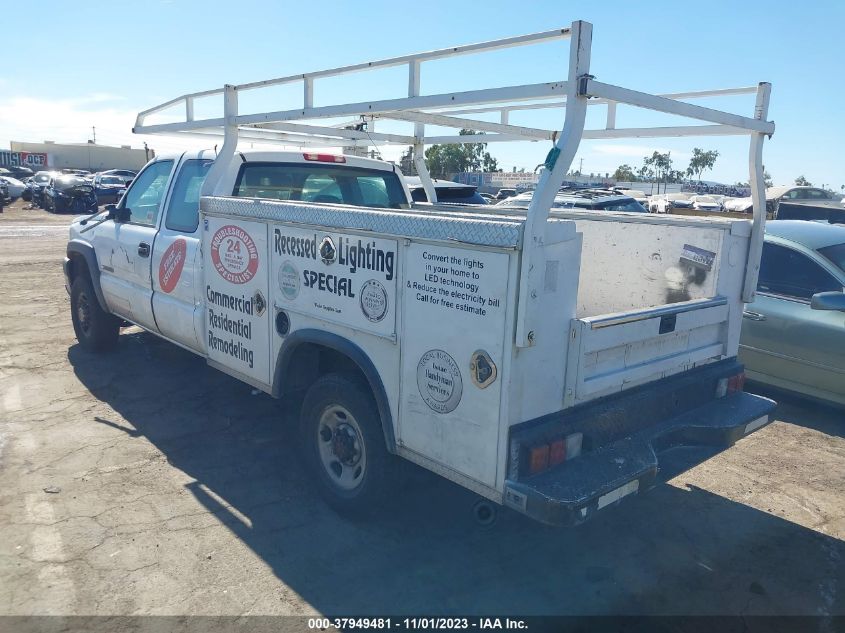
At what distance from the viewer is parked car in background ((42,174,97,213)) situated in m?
28.7

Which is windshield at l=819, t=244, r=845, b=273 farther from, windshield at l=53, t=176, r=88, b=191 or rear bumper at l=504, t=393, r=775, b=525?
windshield at l=53, t=176, r=88, b=191

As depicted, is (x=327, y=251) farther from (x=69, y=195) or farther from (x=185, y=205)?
(x=69, y=195)

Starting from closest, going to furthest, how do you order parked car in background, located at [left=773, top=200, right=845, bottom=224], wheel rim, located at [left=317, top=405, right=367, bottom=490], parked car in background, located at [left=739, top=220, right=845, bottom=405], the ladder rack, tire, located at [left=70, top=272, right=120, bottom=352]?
1. the ladder rack
2. wheel rim, located at [left=317, top=405, right=367, bottom=490]
3. parked car in background, located at [left=739, top=220, right=845, bottom=405]
4. tire, located at [left=70, top=272, right=120, bottom=352]
5. parked car in background, located at [left=773, top=200, right=845, bottom=224]

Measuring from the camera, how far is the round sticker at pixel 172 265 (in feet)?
16.9

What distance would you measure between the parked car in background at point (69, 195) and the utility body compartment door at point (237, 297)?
27.8 metres

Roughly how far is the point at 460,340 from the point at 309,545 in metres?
1.56

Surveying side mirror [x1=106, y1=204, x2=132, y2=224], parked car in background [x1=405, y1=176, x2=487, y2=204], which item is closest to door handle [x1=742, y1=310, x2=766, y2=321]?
side mirror [x1=106, y1=204, x2=132, y2=224]

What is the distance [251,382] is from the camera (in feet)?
15.2

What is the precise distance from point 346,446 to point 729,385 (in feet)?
→ 7.77

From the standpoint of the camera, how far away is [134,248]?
229 inches

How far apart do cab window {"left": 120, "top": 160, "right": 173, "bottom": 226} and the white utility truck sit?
6 centimetres

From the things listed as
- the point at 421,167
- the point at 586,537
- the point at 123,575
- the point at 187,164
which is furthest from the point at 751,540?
the point at 187,164

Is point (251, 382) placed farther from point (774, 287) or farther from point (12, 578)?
point (774, 287)

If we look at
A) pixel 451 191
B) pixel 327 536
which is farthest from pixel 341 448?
pixel 451 191
